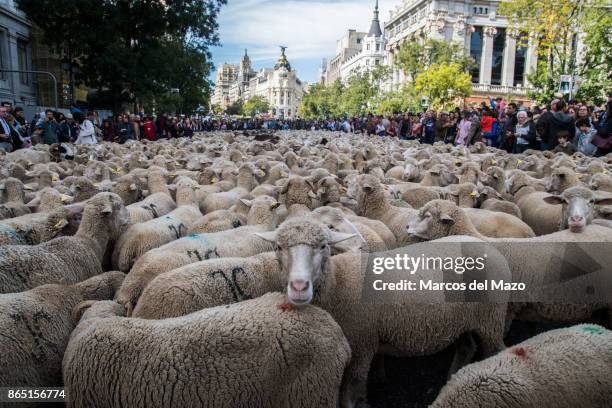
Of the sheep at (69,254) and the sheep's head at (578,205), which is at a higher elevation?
the sheep's head at (578,205)

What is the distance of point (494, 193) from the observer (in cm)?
589

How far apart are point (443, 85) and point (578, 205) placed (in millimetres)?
42306

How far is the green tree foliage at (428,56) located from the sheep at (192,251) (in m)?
48.9

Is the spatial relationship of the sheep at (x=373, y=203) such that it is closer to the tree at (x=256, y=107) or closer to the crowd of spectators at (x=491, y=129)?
the crowd of spectators at (x=491, y=129)

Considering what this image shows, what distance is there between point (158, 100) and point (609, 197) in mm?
30661

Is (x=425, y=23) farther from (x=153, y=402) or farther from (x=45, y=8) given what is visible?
(x=153, y=402)

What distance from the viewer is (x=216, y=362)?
205 cm

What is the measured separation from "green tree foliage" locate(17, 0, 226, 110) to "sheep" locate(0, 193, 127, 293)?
21.7 m

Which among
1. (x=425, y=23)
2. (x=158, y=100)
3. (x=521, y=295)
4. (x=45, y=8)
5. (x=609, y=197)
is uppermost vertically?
(x=425, y=23)

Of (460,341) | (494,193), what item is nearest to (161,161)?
(494,193)

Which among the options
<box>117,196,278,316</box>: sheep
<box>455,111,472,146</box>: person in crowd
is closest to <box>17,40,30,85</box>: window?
<box>455,111,472,146</box>: person in crowd

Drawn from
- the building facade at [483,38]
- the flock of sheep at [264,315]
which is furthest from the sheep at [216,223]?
the building facade at [483,38]

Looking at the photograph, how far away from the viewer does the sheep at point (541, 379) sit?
6.57 feet

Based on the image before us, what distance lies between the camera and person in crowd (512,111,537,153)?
1134cm
